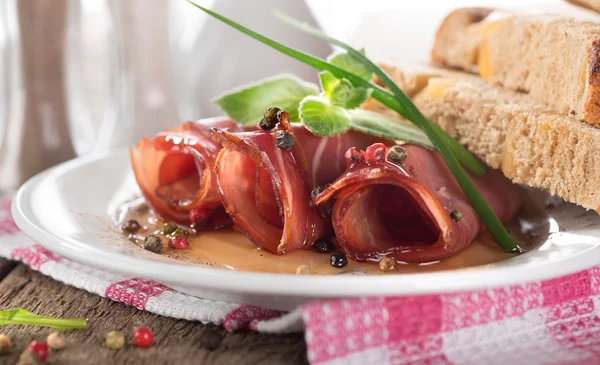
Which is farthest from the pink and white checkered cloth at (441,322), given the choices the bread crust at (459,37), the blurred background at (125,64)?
the blurred background at (125,64)

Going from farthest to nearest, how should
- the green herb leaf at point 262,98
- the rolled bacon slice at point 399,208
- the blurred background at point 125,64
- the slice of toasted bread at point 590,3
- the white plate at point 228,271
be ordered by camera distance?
the blurred background at point 125,64, the slice of toasted bread at point 590,3, the green herb leaf at point 262,98, the rolled bacon slice at point 399,208, the white plate at point 228,271

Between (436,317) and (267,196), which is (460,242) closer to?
(436,317)

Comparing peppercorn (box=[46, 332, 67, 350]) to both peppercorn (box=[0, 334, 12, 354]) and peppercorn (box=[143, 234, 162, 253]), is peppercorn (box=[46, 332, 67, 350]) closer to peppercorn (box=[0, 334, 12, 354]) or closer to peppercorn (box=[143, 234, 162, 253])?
peppercorn (box=[0, 334, 12, 354])

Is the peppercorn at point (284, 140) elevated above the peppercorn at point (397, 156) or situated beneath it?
situated beneath

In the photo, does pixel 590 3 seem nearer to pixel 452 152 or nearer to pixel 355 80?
pixel 452 152

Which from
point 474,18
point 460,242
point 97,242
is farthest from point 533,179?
point 97,242

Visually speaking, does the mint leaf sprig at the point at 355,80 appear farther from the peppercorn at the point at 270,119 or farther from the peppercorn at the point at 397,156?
the peppercorn at the point at 397,156

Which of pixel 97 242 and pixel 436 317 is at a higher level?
pixel 436 317
